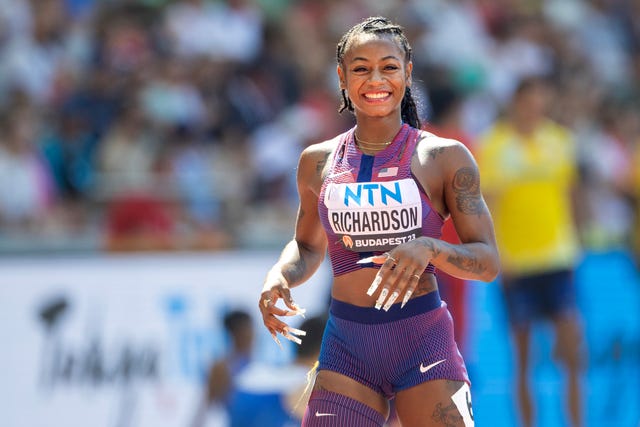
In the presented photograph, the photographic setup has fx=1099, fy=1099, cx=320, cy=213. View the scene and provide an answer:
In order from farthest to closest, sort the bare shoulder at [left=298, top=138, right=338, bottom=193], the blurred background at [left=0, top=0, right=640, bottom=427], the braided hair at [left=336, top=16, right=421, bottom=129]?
the blurred background at [left=0, top=0, right=640, bottom=427] < the bare shoulder at [left=298, top=138, right=338, bottom=193] < the braided hair at [left=336, top=16, right=421, bottom=129]

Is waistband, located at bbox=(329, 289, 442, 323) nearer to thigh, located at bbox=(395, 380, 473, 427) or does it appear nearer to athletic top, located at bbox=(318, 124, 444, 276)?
athletic top, located at bbox=(318, 124, 444, 276)

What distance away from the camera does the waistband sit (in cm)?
434

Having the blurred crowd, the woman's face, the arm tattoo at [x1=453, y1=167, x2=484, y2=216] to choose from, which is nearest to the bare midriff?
the arm tattoo at [x1=453, y1=167, x2=484, y2=216]

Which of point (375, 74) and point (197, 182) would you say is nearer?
point (375, 74)

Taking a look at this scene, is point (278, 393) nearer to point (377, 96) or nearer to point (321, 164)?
point (321, 164)

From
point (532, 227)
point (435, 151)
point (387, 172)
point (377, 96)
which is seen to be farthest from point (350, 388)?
point (532, 227)

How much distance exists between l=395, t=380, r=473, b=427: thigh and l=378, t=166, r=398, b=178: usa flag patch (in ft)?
2.71

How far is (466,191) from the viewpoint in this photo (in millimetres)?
4305

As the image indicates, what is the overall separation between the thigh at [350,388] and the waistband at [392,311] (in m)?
0.24

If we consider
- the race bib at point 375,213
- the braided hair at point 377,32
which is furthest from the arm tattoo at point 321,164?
the braided hair at point 377,32

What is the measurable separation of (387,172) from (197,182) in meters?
5.48

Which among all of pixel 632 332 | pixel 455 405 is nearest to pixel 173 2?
pixel 632 332

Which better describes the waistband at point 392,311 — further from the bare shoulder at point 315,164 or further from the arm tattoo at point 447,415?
the bare shoulder at point 315,164

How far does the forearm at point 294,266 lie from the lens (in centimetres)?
441
